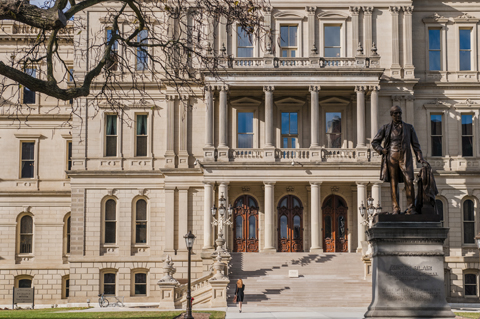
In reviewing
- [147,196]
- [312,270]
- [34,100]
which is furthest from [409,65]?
[34,100]

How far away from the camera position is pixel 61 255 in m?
43.0

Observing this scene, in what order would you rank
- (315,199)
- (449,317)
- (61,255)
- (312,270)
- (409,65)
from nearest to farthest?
1. (449,317)
2. (312,270)
3. (315,199)
4. (409,65)
5. (61,255)

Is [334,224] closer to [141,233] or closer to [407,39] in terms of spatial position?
[141,233]

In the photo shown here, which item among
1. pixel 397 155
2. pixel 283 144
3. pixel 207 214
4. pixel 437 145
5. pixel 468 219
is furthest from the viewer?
pixel 437 145

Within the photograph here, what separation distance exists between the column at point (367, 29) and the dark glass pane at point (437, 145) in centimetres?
658

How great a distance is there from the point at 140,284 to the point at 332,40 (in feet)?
60.9

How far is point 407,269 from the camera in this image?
14.2 meters

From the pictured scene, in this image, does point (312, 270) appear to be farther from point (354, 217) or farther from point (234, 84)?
point (234, 84)

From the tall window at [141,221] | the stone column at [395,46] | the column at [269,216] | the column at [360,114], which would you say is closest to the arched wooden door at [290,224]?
the column at [269,216]

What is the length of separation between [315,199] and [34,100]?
65.6 feet

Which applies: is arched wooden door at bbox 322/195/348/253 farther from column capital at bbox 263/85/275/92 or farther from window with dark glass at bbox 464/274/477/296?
column capital at bbox 263/85/275/92

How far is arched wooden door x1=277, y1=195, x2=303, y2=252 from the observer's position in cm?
4022

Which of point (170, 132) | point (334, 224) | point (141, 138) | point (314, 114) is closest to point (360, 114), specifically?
point (314, 114)

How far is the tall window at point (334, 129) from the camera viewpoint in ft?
134
